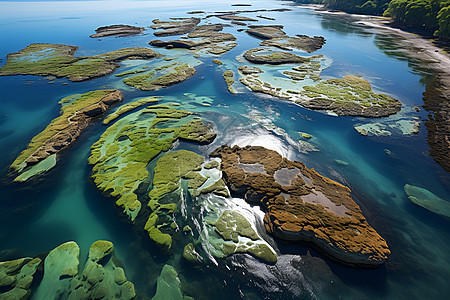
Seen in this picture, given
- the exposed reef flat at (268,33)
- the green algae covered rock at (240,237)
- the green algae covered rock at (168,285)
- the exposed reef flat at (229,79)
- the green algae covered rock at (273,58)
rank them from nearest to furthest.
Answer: the green algae covered rock at (168,285) → the green algae covered rock at (240,237) → the exposed reef flat at (229,79) → the green algae covered rock at (273,58) → the exposed reef flat at (268,33)

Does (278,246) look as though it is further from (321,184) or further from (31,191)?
(31,191)

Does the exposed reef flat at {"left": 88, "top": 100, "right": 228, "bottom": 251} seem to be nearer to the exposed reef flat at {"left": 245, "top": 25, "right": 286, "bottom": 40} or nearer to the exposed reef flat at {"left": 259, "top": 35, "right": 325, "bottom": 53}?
A: the exposed reef flat at {"left": 259, "top": 35, "right": 325, "bottom": 53}

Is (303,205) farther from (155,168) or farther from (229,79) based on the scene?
(229,79)

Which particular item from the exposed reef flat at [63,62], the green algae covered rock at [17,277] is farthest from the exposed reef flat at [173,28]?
the green algae covered rock at [17,277]

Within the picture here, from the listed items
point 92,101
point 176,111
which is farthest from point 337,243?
point 92,101

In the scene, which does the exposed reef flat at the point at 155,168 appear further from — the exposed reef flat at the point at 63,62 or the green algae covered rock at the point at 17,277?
the exposed reef flat at the point at 63,62
